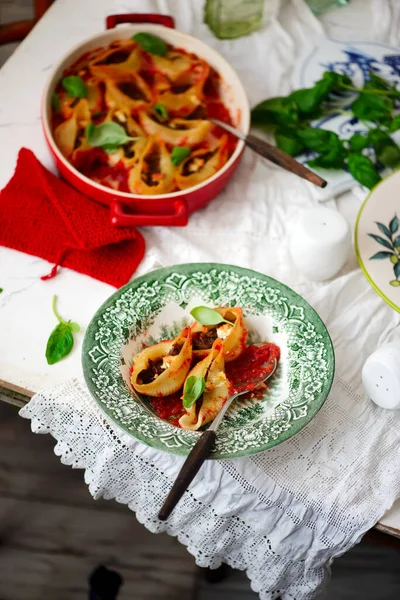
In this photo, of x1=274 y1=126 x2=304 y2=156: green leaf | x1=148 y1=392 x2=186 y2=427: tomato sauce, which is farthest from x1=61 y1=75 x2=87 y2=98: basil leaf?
x1=148 y1=392 x2=186 y2=427: tomato sauce

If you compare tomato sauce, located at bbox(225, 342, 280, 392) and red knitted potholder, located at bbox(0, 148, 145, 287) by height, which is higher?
red knitted potholder, located at bbox(0, 148, 145, 287)

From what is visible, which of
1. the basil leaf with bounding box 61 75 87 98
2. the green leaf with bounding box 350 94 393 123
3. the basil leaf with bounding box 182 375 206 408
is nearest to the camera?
the basil leaf with bounding box 182 375 206 408

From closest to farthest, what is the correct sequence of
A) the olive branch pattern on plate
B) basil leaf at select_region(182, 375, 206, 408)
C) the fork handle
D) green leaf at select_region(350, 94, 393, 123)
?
1. the fork handle
2. basil leaf at select_region(182, 375, 206, 408)
3. the olive branch pattern on plate
4. green leaf at select_region(350, 94, 393, 123)

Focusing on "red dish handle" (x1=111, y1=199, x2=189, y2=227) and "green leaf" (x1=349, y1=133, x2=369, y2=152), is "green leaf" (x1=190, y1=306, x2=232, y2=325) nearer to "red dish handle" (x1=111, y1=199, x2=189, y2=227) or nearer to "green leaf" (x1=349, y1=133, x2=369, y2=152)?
"red dish handle" (x1=111, y1=199, x2=189, y2=227)

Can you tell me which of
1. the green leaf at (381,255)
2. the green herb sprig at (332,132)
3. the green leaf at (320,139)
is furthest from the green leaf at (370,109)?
the green leaf at (381,255)

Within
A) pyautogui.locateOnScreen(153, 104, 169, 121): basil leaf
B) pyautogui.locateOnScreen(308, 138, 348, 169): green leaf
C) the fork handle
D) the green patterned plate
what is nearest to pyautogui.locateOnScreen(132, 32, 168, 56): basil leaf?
pyautogui.locateOnScreen(153, 104, 169, 121): basil leaf

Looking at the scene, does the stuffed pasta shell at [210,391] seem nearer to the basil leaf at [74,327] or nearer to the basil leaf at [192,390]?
the basil leaf at [192,390]

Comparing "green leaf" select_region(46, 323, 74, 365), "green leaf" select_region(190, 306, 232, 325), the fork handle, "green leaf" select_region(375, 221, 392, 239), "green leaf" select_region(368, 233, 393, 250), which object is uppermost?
"green leaf" select_region(190, 306, 232, 325)

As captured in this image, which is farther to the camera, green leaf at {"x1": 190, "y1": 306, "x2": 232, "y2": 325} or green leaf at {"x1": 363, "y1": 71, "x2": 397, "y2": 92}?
green leaf at {"x1": 363, "y1": 71, "x2": 397, "y2": 92}
